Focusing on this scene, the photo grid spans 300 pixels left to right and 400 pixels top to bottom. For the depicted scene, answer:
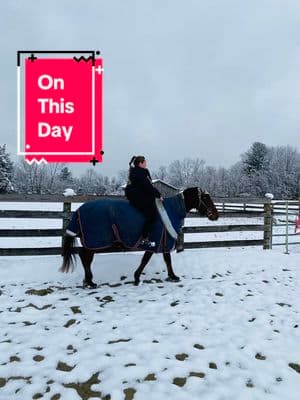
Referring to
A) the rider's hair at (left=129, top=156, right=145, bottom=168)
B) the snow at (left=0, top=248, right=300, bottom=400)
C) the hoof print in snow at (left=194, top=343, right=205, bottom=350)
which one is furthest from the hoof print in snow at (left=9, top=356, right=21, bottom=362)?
the rider's hair at (left=129, top=156, right=145, bottom=168)

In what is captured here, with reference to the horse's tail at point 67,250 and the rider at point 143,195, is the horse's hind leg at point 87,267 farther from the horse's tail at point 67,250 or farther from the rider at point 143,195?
the rider at point 143,195

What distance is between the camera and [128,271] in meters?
5.89

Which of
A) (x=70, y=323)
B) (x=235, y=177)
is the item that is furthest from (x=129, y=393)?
(x=235, y=177)

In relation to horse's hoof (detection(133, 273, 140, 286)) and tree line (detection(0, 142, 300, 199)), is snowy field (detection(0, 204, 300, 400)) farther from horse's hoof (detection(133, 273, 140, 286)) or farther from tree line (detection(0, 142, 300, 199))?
tree line (detection(0, 142, 300, 199))

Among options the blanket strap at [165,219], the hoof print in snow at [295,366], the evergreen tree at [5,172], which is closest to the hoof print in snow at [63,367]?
the hoof print in snow at [295,366]

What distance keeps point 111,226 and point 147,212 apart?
A: 63 cm

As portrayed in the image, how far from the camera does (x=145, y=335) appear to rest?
336cm

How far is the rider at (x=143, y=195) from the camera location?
5.21m

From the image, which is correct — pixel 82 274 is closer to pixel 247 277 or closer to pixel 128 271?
pixel 128 271

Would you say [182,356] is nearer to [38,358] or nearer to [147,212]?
[38,358]

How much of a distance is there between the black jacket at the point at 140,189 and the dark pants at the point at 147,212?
0.05m

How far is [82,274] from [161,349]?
2.94m

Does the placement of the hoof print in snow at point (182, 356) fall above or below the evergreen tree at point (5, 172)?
below

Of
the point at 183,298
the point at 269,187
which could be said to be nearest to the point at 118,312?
the point at 183,298
